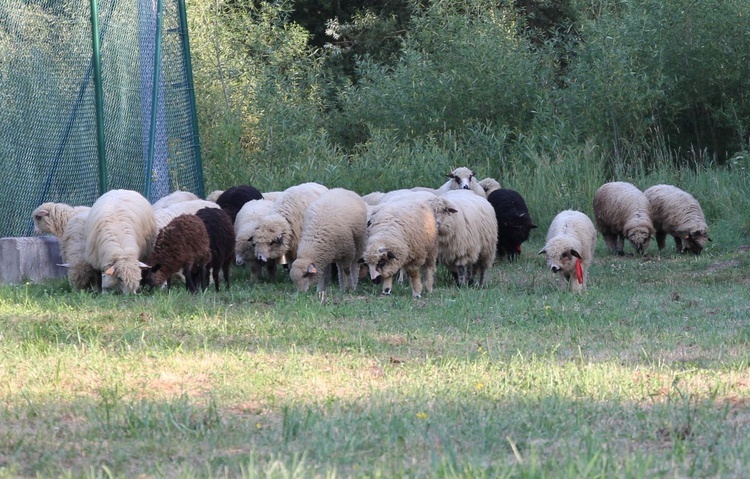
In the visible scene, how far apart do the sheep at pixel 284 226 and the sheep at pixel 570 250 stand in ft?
9.71

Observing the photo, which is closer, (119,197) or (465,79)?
(119,197)

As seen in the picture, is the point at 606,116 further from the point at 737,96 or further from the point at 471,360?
the point at 471,360

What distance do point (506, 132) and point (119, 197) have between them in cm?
1079

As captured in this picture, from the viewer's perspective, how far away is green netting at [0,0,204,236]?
11.6 m

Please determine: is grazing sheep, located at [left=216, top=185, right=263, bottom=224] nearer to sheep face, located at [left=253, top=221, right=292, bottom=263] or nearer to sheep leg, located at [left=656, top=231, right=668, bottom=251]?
sheep face, located at [left=253, top=221, right=292, bottom=263]

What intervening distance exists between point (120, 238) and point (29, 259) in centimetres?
212

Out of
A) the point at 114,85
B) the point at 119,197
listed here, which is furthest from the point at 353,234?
the point at 114,85

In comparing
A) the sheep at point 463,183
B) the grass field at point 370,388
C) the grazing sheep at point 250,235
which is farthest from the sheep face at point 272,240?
the sheep at point 463,183

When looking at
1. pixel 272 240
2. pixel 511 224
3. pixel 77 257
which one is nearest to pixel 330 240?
pixel 272 240

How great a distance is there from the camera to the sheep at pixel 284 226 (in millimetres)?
11164

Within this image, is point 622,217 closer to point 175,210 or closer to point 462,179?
point 462,179

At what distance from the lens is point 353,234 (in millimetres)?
10906

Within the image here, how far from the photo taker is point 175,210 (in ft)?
37.2

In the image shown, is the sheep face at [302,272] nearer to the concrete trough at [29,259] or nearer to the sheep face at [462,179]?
the concrete trough at [29,259]
